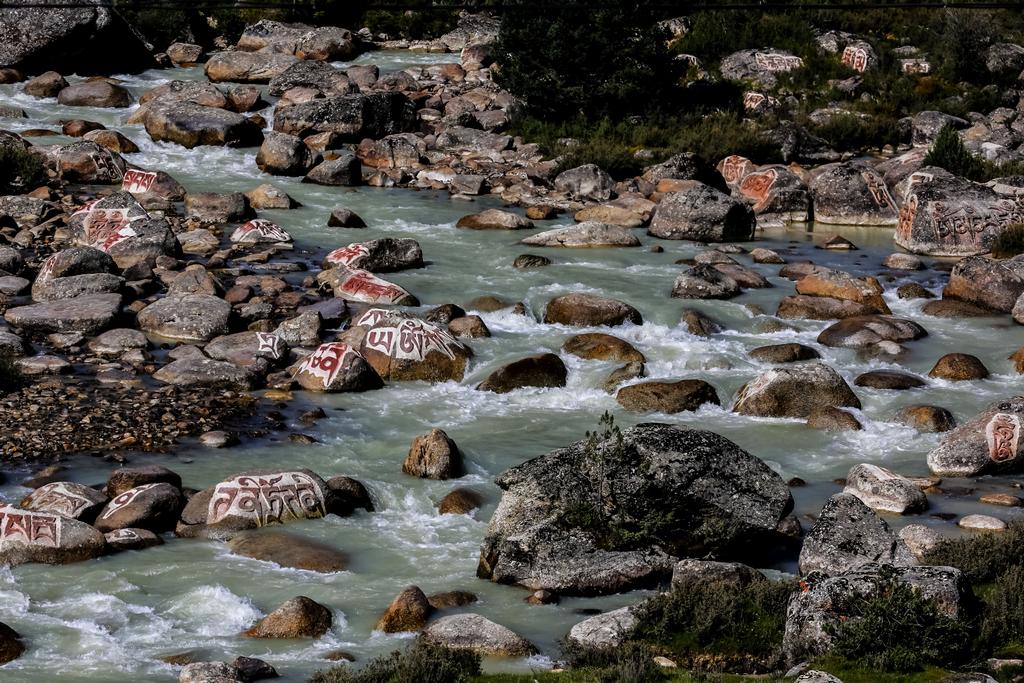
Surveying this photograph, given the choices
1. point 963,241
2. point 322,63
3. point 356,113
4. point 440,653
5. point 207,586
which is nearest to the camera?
point 440,653

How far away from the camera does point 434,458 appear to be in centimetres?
1342

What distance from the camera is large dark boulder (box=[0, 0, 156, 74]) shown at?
1361 inches

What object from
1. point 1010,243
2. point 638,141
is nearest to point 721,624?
point 1010,243

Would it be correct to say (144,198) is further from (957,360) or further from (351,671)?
(351,671)

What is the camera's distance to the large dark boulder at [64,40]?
34562 millimetres

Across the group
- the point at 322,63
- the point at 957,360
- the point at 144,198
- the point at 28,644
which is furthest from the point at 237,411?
the point at 322,63

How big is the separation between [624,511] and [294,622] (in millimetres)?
3099

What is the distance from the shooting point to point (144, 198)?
82.8 ft

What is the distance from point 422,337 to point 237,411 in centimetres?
301

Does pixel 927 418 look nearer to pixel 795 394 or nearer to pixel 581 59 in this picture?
pixel 795 394

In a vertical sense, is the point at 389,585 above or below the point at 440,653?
below

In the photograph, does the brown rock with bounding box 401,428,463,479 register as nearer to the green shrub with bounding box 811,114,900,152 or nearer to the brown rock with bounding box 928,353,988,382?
the brown rock with bounding box 928,353,988,382

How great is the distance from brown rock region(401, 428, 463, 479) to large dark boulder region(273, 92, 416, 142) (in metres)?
19.0

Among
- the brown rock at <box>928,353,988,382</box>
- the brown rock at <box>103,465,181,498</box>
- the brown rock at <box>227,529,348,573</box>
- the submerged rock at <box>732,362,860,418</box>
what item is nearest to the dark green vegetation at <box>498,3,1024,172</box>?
the brown rock at <box>928,353,988,382</box>
